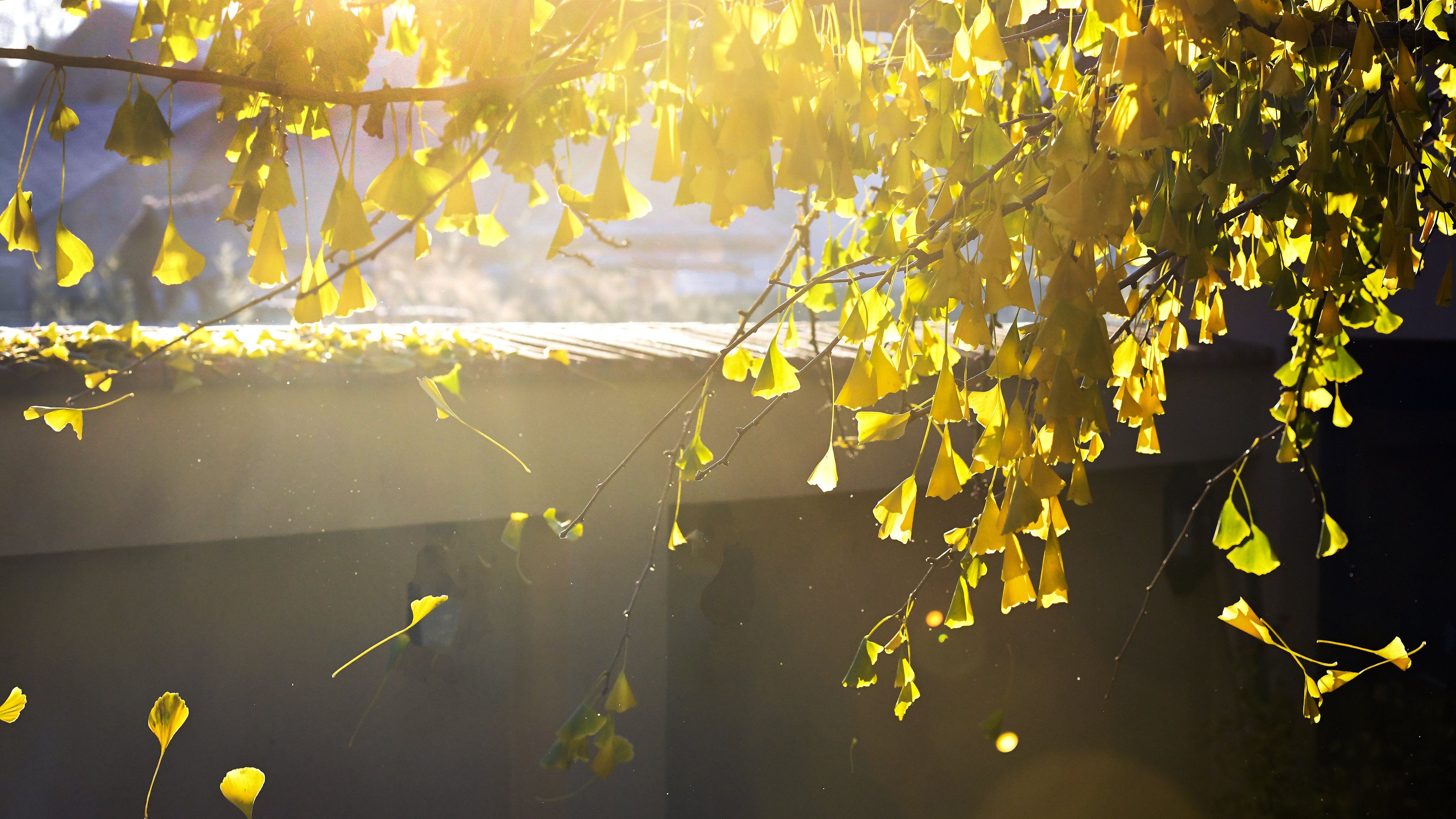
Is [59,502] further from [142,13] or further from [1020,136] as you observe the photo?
[1020,136]

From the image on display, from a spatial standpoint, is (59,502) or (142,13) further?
(59,502)

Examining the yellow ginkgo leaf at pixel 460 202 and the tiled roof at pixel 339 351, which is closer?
the yellow ginkgo leaf at pixel 460 202

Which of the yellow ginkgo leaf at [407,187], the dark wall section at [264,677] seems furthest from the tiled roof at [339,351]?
the yellow ginkgo leaf at [407,187]

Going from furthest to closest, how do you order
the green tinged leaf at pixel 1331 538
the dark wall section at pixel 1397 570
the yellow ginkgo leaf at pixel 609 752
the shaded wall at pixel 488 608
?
the dark wall section at pixel 1397 570 → the shaded wall at pixel 488 608 → the green tinged leaf at pixel 1331 538 → the yellow ginkgo leaf at pixel 609 752

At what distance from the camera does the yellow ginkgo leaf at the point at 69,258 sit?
76 cm

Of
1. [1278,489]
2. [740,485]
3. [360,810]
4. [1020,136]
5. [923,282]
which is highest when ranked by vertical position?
[1020,136]

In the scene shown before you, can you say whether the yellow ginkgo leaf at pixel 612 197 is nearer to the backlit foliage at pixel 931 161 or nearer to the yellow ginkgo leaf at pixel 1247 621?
the backlit foliage at pixel 931 161

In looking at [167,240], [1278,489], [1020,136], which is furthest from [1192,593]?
[167,240]

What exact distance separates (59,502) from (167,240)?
1644 millimetres

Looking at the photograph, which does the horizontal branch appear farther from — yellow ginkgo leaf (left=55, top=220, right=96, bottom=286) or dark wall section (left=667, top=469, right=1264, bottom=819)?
dark wall section (left=667, top=469, right=1264, bottom=819)

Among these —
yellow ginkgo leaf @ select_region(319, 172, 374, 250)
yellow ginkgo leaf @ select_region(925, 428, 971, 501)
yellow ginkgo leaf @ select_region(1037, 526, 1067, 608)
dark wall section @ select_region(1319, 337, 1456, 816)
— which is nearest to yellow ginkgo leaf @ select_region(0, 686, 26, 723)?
yellow ginkgo leaf @ select_region(319, 172, 374, 250)

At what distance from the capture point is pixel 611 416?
255 cm

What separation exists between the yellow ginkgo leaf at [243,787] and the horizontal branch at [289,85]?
0.69 m

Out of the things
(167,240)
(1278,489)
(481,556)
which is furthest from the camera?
(1278,489)
